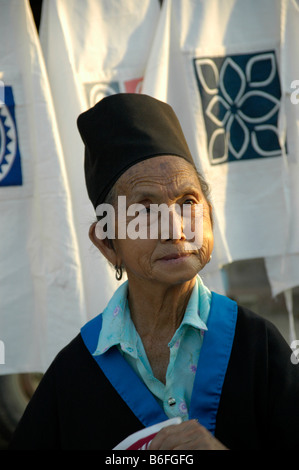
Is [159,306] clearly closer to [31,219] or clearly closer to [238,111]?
[31,219]

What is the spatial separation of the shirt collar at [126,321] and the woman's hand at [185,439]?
0.27 metres

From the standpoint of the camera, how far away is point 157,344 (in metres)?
1.61

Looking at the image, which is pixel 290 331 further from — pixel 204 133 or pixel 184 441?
pixel 184 441

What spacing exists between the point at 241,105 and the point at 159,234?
1241 mm

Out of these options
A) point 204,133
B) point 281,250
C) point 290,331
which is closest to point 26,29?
point 204,133

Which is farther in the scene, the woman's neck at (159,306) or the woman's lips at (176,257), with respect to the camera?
the woman's neck at (159,306)

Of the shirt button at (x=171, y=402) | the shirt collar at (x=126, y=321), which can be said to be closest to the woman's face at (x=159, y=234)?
the shirt collar at (x=126, y=321)

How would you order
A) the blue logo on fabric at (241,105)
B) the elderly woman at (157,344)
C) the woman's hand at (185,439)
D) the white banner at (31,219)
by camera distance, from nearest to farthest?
the woman's hand at (185,439) → the elderly woman at (157,344) → the white banner at (31,219) → the blue logo on fabric at (241,105)

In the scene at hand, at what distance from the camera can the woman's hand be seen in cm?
131

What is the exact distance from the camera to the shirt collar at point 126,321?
1.57 meters

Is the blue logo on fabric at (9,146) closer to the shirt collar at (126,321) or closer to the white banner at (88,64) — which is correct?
the white banner at (88,64)

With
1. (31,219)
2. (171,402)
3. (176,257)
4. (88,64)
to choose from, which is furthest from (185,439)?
(88,64)
